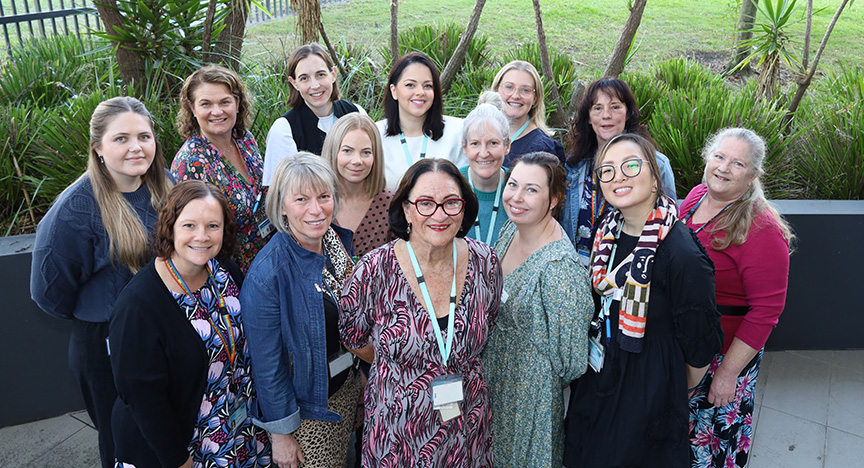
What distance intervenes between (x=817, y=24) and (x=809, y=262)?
35.9 feet

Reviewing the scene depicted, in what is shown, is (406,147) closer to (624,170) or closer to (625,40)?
(624,170)

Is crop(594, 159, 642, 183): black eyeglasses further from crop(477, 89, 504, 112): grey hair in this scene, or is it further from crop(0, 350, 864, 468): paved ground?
crop(0, 350, 864, 468): paved ground

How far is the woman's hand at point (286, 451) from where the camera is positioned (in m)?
2.74

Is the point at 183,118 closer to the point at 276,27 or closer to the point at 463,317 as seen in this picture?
the point at 463,317

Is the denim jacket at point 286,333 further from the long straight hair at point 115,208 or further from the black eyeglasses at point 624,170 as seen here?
the black eyeglasses at point 624,170

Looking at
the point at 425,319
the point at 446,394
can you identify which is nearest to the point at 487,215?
the point at 425,319

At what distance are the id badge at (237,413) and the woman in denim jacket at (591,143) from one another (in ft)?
6.48

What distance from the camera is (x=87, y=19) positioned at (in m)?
8.90

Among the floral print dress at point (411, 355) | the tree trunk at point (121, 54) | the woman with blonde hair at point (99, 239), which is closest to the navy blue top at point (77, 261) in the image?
the woman with blonde hair at point (99, 239)

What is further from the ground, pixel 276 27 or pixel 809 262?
pixel 276 27

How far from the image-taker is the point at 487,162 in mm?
3369

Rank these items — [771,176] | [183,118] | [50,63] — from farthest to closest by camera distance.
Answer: [50,63]
[771,176]
[183,118]

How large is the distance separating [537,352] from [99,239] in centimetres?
203

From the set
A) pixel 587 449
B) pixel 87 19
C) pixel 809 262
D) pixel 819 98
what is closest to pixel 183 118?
pixel 587 449
